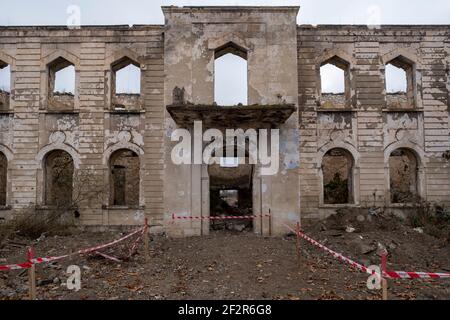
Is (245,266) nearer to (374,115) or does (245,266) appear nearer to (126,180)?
(374,115)

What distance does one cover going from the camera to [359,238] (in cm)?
1075

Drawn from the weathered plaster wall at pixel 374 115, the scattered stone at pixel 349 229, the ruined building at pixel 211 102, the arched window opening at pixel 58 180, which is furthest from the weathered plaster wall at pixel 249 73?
the arched window opening at pixel 58 180

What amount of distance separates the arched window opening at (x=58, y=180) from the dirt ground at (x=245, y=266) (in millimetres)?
2308

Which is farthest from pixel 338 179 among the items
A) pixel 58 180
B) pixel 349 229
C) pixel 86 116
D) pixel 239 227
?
pixel 58 180

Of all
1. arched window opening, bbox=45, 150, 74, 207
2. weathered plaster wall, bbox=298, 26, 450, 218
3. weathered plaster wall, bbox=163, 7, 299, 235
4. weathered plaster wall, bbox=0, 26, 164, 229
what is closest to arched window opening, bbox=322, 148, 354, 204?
weathered plaster wall, bbox=298, 26, 450, 218

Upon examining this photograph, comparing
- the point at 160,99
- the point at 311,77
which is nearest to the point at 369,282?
the point at 311,77

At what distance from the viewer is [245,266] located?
8586 millimetres

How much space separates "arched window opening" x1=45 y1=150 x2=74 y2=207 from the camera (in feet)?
45.0

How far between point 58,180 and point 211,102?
8334 millimetres

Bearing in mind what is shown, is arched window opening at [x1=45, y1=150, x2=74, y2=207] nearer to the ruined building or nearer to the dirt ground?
the ruined building

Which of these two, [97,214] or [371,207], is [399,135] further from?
[97,214]

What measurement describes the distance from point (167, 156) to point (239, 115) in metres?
2.93

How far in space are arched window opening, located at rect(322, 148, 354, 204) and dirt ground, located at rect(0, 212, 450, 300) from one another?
2.11m

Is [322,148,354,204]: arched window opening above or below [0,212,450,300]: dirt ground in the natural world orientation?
above
